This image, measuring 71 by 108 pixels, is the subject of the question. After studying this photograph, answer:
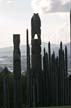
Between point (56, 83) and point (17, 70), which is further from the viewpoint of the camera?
point (56, 83)

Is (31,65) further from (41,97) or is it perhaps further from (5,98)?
(5,98)

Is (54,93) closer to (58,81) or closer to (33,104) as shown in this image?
(58,81)

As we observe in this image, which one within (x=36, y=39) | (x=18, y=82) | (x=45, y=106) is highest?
(x=36, y=39)

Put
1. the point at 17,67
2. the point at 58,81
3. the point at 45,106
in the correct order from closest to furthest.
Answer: the point at 17,67 → the point at 45,106 → the point at 58,81

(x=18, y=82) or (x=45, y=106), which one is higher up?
(x=18, y=82)

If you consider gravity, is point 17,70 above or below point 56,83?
above

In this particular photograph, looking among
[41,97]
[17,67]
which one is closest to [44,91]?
[41,97]

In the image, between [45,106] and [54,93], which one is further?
[54,93]

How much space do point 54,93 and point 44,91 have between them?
1.89m

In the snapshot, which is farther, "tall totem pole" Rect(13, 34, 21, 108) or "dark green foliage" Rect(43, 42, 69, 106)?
"dark green foliage" Rect(43, 42, 69, 106)

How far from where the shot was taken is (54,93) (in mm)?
51562

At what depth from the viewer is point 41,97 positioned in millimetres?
49438

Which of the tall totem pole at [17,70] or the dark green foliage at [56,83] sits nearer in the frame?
the tall totem pole at [17,70]

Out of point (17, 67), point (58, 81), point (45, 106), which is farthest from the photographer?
point (58, 81)
